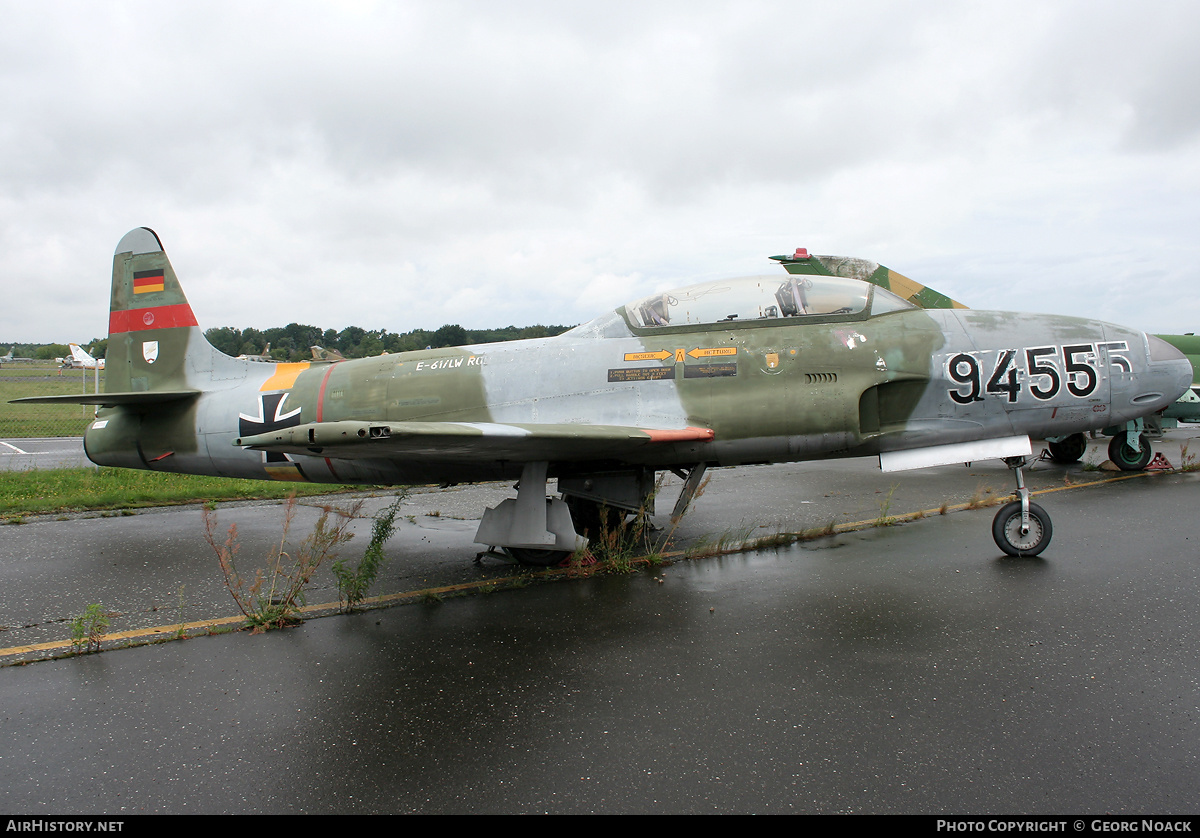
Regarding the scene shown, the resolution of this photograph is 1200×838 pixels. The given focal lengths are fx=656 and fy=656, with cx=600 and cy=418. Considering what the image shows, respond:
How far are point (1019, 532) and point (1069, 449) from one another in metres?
6.84

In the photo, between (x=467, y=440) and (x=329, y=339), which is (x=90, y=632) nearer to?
(x=467, y=440)

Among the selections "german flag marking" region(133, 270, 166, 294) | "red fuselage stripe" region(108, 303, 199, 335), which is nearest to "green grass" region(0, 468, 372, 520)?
"red fuselage stripe" region(108, 303, 199, 335)

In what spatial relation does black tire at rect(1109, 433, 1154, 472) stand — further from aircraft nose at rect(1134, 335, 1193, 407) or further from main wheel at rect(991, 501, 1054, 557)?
main wheel at rect(991, 501, 1054, 557)

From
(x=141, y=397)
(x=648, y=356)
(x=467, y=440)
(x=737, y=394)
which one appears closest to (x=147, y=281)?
(x=141, y=397)

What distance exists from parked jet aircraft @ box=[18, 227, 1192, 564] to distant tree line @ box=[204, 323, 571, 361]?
12.5 m

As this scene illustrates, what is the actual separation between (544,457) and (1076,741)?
3.69 metres

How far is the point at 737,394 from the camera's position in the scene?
541 cm

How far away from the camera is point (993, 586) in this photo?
476 centimetres

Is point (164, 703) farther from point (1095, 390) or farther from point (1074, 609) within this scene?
point (1095, 390)

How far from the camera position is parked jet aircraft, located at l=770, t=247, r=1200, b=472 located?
9.86 meters

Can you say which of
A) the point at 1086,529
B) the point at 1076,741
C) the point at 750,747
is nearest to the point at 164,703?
the point at 750,747

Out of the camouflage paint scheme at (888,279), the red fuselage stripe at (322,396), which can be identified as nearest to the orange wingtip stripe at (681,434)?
the red fuselage stripe at (322,396)

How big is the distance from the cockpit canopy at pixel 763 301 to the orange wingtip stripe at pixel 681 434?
3.20ft
